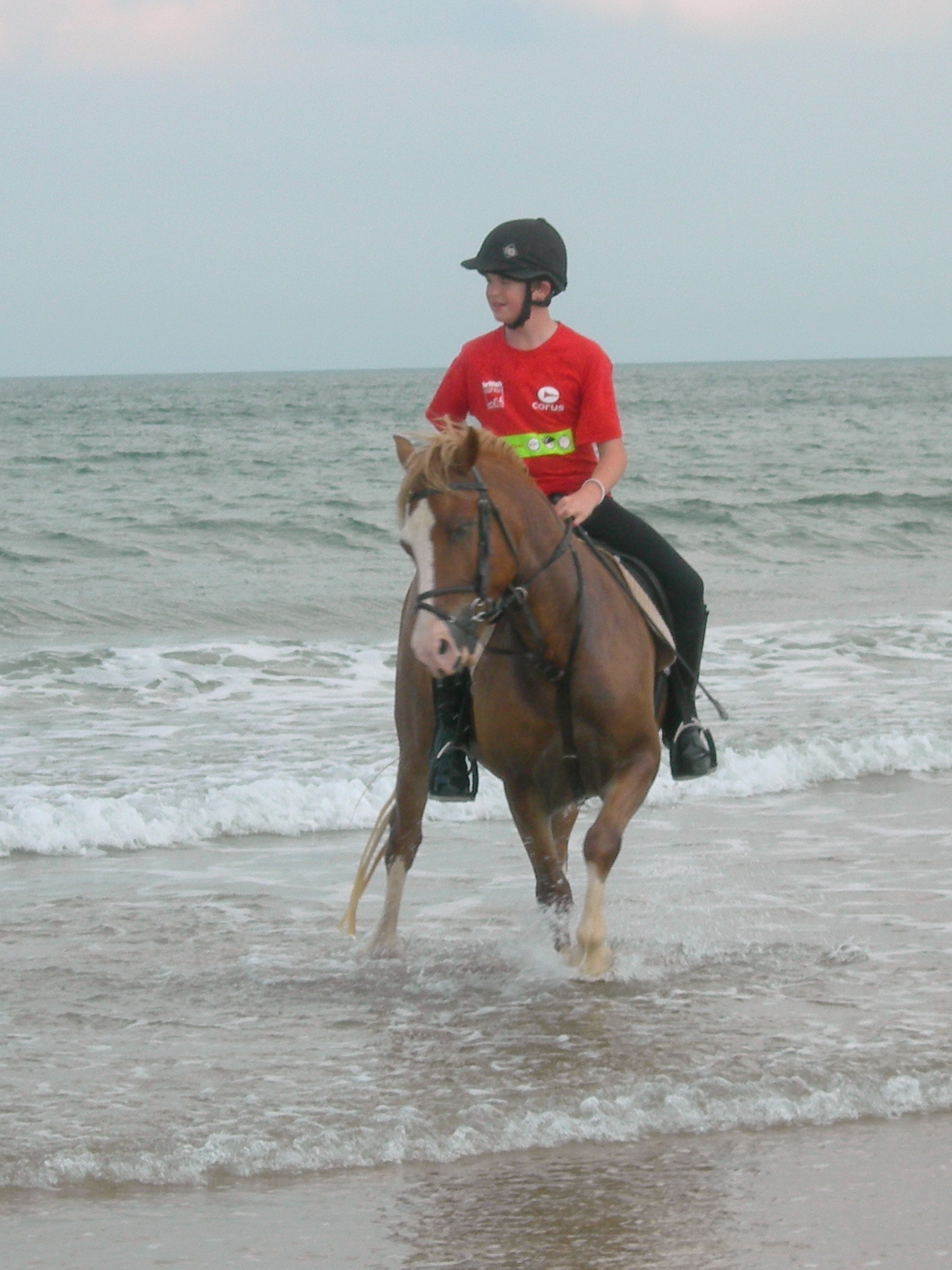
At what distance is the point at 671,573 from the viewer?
6.53 metres

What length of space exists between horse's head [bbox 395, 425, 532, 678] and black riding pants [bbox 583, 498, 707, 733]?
1140 millimetres

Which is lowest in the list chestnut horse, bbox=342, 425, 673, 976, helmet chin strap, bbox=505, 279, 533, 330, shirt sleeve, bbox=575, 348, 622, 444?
chestnut horse, bbox=342, 425, 673, 976

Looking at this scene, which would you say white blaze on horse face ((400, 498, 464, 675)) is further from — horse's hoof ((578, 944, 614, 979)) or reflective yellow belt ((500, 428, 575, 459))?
horse's hoof ((578, 944, 614, 979))

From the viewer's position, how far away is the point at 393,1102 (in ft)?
16.2

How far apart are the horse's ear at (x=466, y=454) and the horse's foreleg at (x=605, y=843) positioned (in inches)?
50.3

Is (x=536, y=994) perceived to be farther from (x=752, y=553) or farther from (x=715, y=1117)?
(x=752, y=553)

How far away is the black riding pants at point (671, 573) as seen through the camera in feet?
21.3

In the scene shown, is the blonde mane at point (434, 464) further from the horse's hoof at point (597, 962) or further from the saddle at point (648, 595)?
the horse's hoof at point (597, 962)

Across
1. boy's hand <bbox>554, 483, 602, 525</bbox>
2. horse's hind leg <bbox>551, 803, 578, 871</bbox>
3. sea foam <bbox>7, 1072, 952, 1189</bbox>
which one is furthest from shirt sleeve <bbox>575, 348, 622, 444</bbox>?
sea foam <bbox>7, 1072, 952, 1189</bbox>

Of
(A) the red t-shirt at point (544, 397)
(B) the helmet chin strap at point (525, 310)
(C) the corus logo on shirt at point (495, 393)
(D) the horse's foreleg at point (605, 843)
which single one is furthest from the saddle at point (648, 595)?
(B) the helmet chin strap at point (525, 310)

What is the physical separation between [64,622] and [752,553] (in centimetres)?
1092

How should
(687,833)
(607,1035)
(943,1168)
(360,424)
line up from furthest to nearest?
(360,424) < (687,833) < (607,1035) < (943,1168)

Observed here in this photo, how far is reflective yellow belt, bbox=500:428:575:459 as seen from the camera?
6.10 m

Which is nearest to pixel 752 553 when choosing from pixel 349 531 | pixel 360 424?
pixel 349 531
